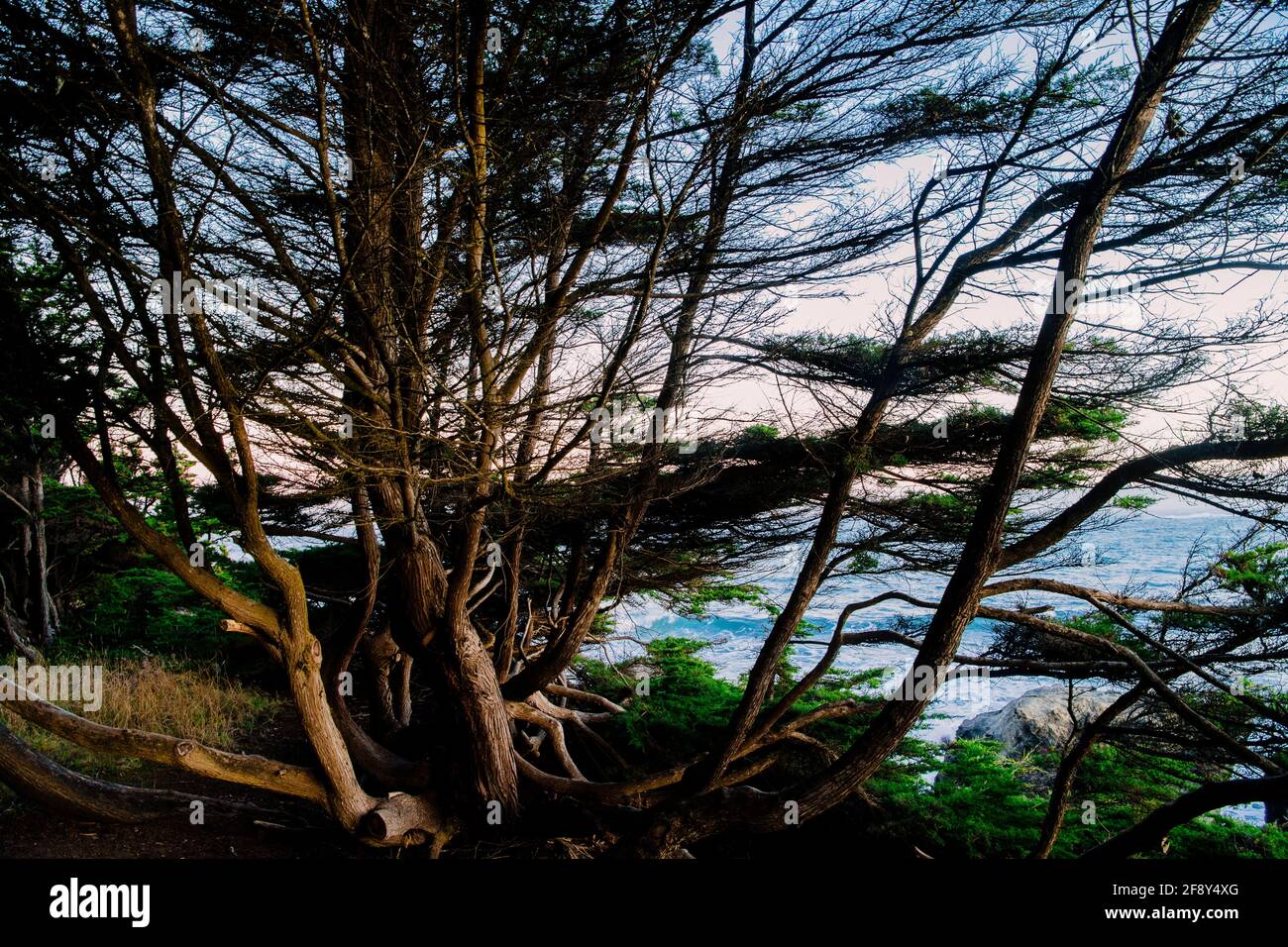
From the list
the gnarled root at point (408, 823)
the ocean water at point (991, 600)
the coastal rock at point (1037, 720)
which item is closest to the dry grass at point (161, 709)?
the gnarled root at point (408, 823)

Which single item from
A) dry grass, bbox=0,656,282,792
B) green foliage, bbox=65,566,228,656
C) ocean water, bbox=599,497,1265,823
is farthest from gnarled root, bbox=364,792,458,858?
green foliage, bbox=65,566,228,656

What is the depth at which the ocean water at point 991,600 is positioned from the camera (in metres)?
5.63

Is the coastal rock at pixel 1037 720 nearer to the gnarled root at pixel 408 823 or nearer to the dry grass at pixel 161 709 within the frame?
the gnarled root at pixel 408 823

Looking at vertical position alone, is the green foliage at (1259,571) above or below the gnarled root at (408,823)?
above

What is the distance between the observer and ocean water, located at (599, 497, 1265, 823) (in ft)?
18.5

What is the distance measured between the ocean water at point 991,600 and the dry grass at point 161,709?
423 cm

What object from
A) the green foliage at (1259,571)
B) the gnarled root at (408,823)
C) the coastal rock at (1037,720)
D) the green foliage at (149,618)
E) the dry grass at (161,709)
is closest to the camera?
the green foliage at (1259,571)

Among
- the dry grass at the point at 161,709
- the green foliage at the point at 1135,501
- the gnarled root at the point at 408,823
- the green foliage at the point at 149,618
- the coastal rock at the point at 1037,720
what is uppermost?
the green foliage at the point at 1135,501

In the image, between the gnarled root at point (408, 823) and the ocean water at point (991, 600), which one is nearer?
the gnarled root at point (408, 823)

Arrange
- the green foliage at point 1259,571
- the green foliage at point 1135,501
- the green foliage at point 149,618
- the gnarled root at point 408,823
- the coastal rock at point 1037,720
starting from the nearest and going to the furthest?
the green foliage at point 1135,501 → the green foliage at point 1259,571 → the gnarled root at point 408,823 → the green foliage at point 149,618 → the coastal rock at point 1037,720

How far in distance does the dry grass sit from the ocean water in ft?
13.9

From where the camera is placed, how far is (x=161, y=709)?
7.32 metres
